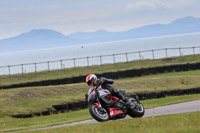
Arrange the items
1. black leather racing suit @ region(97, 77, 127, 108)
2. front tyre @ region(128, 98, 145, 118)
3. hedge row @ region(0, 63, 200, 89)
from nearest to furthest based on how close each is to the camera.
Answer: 1. black leather racing suit @ region(97, 77, 127, 108)
2. front tyre @ region(128, 98, 145, 118)
3. hedge row @ region(0, 63, 200, 89)

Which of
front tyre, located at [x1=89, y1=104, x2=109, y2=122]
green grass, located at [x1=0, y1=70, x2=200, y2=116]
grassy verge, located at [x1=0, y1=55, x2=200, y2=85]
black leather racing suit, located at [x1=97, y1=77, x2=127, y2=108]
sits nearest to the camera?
front tyre, located at [x1=89, y1=104, x2=109, y2=122]

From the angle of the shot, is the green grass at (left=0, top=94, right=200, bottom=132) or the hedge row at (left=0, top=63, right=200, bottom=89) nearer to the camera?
the green grass at (left=0, top=94, right=200, bottom=132)

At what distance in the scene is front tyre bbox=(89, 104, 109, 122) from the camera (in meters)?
13.6

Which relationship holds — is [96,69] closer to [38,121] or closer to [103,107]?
[38,121]

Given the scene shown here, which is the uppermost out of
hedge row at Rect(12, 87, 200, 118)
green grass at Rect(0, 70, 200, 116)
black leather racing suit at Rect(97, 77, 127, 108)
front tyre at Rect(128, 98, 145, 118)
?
black leather racing suit at Rect(97, 77, 127, 108)

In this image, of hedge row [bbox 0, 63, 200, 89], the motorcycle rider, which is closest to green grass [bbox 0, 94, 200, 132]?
the motorcycle rider

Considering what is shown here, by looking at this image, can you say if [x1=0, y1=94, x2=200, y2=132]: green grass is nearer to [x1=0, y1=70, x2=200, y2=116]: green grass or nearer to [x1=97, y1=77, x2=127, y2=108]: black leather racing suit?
[x1=0, y1=70, x2=200, y2=116]: green grass

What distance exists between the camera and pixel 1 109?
84.2 feet

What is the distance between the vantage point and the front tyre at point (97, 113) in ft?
44.7

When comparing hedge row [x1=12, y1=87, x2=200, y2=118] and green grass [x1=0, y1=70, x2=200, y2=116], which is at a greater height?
green grass [x1=0, y1=70, x2=200, y2=116]

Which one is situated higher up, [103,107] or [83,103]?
[103,107]

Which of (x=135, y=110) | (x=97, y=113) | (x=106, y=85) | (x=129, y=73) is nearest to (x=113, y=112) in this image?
(x=97, y=113)

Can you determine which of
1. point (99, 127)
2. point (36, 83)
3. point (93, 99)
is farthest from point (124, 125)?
point (36, 83)

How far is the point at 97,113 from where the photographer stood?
44.8ft
